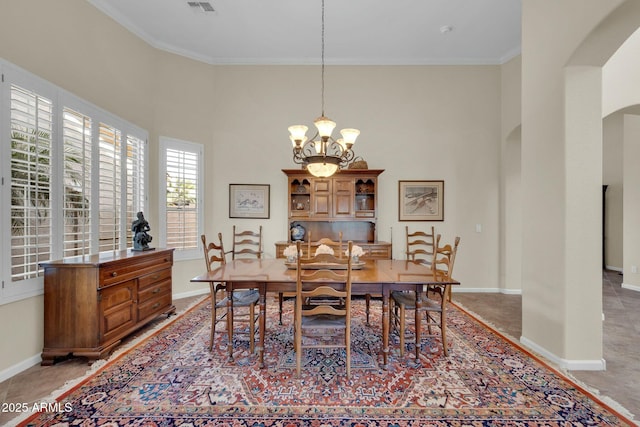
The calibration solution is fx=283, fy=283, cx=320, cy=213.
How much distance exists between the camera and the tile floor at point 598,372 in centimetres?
212

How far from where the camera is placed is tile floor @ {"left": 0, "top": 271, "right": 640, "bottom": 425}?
83.7 inches

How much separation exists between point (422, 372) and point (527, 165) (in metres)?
2.34

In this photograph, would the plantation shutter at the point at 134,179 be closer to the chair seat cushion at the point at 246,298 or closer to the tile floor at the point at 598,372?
the tile floor at the point at 598,372

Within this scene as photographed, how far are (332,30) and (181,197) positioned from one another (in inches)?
137

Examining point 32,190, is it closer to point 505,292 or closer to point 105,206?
point 105,206

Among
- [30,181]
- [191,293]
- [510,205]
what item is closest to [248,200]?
[191,293]

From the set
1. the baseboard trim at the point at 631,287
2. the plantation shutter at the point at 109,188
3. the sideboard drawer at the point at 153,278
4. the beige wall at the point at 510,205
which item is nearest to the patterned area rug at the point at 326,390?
the sideboard drawer at the point at 153,278

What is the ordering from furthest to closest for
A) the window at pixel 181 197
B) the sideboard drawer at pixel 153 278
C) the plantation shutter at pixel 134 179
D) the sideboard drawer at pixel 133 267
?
1. the window at pixel 181 197
2. the plantation shutter at pixel 134 179
3. the sideboard drawer at pixel 153 278
4. the sideboard drawer at pixel 133 267

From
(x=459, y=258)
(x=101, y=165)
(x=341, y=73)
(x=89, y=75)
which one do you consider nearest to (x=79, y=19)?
(x=89, y=75)

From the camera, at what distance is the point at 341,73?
197 inches

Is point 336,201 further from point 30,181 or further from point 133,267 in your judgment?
point 30,181

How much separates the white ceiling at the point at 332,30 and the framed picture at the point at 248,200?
7.25ft

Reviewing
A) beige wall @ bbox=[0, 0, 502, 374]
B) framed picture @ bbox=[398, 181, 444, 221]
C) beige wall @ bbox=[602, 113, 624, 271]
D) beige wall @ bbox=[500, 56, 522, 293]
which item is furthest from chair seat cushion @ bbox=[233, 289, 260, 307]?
beige wall @ bbox=[602, 113, 624, 271]

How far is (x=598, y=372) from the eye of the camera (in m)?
2.41
